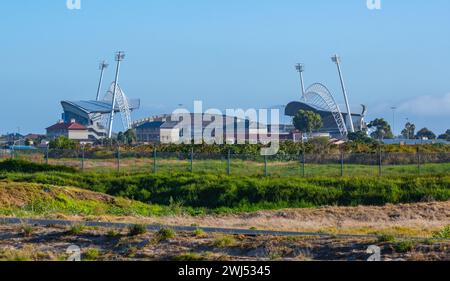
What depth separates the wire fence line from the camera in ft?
144

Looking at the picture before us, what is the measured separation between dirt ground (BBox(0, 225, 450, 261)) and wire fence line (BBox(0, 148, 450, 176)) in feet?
82.7

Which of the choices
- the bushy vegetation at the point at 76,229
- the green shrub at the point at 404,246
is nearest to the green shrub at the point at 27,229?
the bushy vegetation at the point at 76,229

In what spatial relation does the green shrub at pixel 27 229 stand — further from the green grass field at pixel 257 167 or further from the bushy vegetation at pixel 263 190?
the green grass field at pixel 257 167

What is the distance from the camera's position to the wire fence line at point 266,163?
4397cm

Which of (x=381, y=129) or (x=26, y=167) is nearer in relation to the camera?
(x=26, y=167)

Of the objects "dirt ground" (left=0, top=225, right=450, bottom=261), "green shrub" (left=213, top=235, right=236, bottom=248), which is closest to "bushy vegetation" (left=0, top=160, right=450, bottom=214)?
"dirt ground" (left=0, top=225, right=450, bottom=261)

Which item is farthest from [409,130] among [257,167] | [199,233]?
[199,233]

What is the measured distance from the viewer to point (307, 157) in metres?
52.3

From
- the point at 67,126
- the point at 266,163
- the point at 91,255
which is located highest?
the point at 67,126

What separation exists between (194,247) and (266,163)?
27668 mm

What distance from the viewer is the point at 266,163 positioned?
1705 inches

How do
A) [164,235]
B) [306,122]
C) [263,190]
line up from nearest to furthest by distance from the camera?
[164,235] < [263,190] < [306,122]

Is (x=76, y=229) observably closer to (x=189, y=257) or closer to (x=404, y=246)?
(x=189, y=257)
